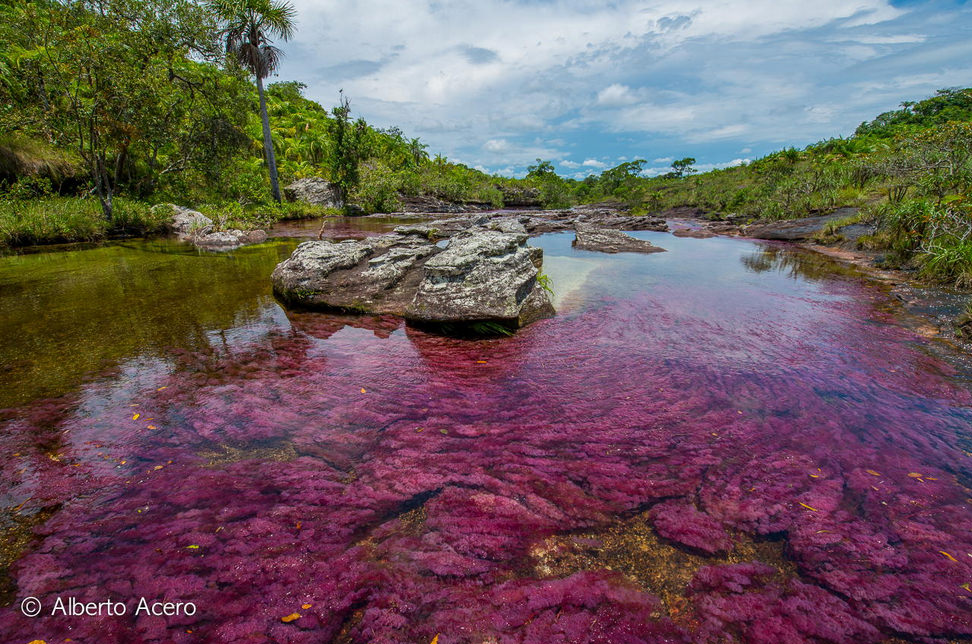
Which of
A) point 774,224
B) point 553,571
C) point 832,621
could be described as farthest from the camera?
point 774,224

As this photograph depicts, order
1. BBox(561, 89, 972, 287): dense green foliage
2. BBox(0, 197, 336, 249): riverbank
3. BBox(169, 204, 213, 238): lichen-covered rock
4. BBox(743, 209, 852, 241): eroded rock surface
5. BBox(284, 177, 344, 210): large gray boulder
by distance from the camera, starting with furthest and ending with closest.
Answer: BBox(284, 177, 344, 210): large gray boulder
BBox(743, 209, 852, 241): eroded rock surface
BBox(169, 204, 213, 238): lichen-covered rock
BBox(0, 197, 336, 249): riverbank
BBox(561, 89, 972, 287): dense green foliage

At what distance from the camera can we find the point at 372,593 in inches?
80.7

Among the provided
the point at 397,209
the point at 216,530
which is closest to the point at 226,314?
the point at 216,530

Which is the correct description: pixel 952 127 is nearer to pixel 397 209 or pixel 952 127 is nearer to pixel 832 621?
Result: pixel 832 621

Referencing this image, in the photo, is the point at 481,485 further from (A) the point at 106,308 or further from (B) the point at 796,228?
(B) the point at 796,228

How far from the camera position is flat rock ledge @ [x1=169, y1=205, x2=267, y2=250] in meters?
15.1

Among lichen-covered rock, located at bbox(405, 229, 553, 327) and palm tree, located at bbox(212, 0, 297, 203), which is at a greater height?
palm tree, located at bbox(212, 0, 297, 203)

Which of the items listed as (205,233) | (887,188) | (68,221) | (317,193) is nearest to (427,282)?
(205,233)

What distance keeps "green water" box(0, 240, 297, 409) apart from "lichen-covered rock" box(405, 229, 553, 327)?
3.12m

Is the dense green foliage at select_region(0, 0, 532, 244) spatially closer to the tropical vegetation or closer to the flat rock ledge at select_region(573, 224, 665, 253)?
the tropical vegetation

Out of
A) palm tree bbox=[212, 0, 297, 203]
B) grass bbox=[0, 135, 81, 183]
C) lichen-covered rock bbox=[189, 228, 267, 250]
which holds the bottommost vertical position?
lichen-covered rock bbox=[189, 228, 267, 250]

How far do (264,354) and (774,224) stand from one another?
3035cm

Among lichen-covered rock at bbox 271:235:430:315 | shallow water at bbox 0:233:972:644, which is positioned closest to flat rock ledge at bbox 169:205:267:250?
lichen-covered rock at bbox 271:235:430:315

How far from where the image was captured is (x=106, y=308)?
6660 millimetres
